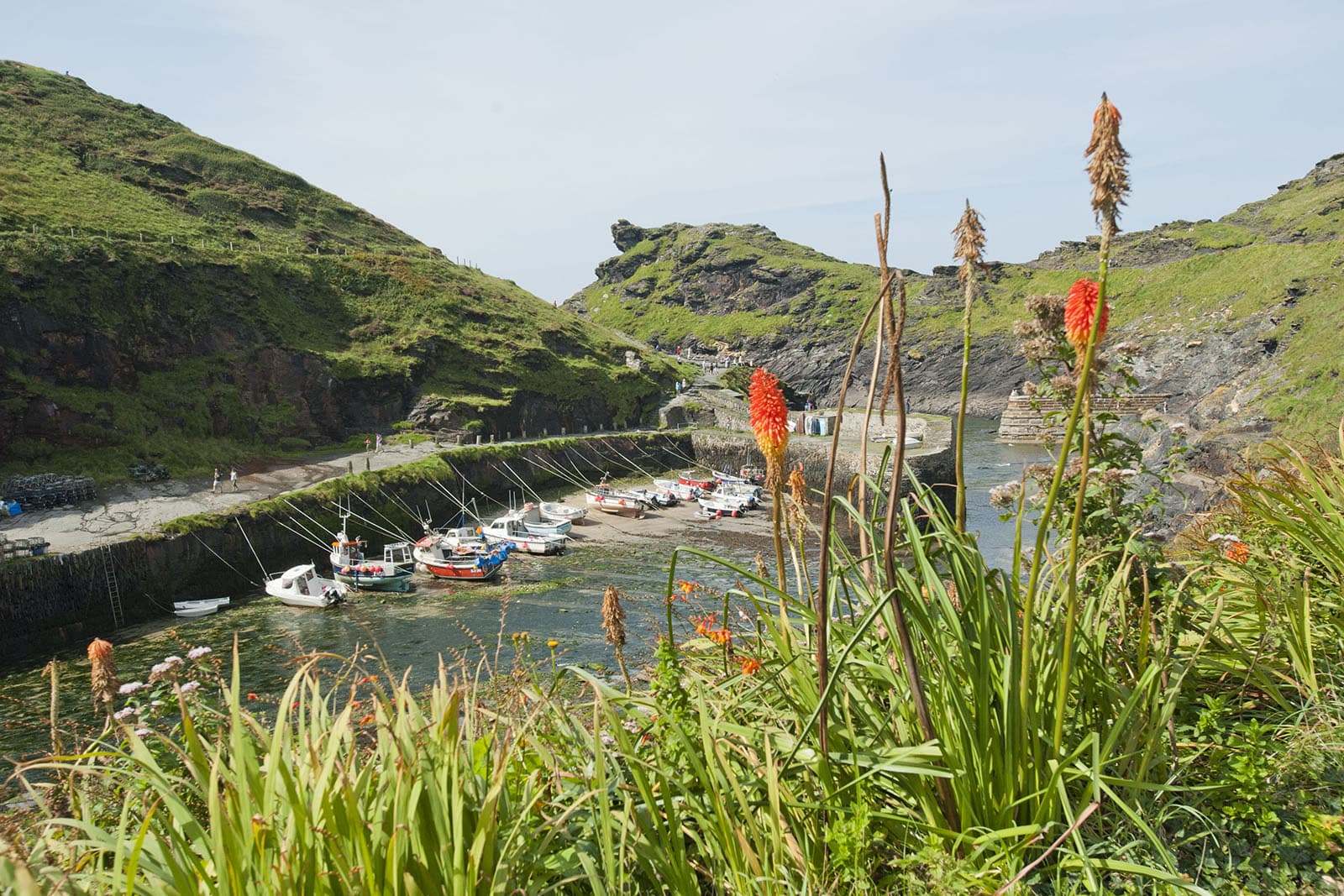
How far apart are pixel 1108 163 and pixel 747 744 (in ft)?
6.83

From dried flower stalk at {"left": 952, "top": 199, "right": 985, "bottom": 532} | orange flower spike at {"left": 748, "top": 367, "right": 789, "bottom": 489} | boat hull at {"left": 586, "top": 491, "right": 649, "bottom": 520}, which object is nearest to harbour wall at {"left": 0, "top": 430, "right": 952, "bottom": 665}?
boat hull at {"left": 586, "top": 491, "right": 649, "bottom": 520}

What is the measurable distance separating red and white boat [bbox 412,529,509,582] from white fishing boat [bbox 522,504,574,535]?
3246 mm

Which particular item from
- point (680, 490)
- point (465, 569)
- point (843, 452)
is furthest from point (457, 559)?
point (843, 452)

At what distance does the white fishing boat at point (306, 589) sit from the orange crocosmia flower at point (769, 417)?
903 inches

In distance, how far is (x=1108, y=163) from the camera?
1.92 m

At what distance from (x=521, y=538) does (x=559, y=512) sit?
16.8ft

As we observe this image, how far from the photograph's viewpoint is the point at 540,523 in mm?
34031

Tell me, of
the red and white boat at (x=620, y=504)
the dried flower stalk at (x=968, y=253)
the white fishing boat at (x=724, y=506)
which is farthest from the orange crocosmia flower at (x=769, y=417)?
the red and white boat at (x=620, y=504)

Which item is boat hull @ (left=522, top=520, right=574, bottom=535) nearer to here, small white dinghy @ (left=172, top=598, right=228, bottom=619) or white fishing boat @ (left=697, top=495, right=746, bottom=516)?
white fishing boat @ (left=697, top=495, right=746, bottom=516)

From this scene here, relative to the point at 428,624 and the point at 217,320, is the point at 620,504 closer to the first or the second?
the point at 428,624

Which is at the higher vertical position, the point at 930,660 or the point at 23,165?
the point at 23,165

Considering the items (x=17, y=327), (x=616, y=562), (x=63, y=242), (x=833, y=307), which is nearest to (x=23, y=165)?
(x=63, y=242)

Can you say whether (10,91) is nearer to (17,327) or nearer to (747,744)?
(17,327)

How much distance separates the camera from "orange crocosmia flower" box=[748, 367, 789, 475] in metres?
2.94
